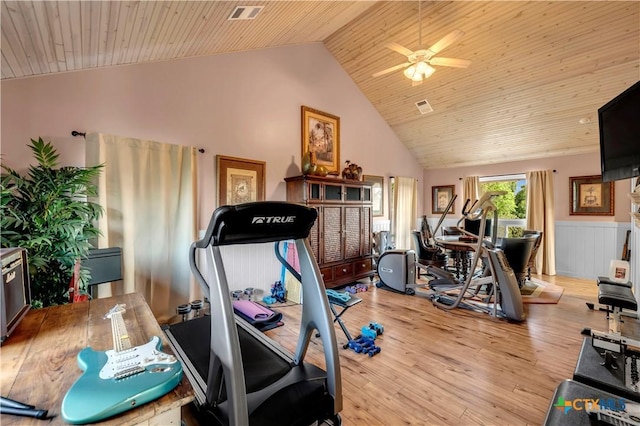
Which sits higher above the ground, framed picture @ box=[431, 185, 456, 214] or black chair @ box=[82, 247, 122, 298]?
framed picture @ box=[431, 185, 456, 214]

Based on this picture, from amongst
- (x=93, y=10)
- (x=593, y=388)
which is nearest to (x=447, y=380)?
(x=593, y=388)

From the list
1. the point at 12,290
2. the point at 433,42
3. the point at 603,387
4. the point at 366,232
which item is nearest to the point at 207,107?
the point at 12,290

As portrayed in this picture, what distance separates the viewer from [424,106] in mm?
5246

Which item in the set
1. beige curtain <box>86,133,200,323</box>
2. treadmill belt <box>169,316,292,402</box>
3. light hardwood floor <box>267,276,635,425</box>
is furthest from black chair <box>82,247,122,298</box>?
light hardwood floor <box>267,276,635,425</box>

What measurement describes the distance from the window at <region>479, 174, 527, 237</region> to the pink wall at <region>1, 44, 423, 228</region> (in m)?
3.19

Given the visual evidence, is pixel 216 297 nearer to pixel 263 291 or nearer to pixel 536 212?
pixel 263 291

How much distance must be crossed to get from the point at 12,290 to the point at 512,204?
7468mm

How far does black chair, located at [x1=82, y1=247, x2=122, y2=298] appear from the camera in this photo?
230 centimetres

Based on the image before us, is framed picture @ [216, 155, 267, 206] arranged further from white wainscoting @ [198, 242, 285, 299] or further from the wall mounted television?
the wall mounted television

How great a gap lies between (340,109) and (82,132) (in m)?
3.89

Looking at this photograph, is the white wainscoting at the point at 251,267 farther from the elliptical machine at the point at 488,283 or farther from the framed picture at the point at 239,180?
the elliptical machine at the point at 488,283

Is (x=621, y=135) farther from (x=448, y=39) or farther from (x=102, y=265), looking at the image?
(x=102, y=265)

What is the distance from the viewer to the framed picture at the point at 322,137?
4570 mm

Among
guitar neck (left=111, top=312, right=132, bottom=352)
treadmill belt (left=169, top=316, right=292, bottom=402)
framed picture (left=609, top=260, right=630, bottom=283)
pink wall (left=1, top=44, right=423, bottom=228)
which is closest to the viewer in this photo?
guitar neck (left=111, top=312, right=132, bottom=352)
